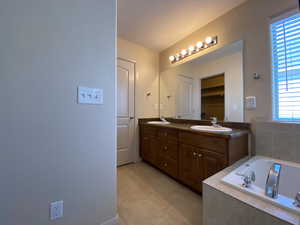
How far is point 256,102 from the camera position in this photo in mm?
1544

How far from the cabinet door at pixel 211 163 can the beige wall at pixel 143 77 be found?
62.0 inches

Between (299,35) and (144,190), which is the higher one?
(299,35)

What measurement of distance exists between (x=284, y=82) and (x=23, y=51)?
7.47 ft

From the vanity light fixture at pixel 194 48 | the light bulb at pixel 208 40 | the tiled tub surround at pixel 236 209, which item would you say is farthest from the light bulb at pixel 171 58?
the tiled tub surround at pixel 236 209

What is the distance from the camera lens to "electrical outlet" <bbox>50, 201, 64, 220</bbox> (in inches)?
34.8

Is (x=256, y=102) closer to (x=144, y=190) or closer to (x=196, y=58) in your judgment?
(x=196, y=58)

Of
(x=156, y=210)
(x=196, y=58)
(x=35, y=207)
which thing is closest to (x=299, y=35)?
(x=196, y=58)

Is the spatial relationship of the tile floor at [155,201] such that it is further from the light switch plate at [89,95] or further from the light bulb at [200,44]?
the light bulb at [200,44]

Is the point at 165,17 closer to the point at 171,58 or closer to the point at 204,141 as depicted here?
the point at 171,58

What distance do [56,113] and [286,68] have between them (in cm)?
219

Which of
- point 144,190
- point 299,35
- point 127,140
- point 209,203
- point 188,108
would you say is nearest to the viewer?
point 209,203

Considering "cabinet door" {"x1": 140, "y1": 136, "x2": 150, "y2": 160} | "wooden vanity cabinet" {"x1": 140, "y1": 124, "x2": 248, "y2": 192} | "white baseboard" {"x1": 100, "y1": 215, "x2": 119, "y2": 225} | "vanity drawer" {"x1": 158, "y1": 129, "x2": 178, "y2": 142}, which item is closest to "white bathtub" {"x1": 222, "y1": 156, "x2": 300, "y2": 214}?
"wooden vanity cabinet" {"x1": 140, "y1": 124, "x2": 248, "y2": 192}

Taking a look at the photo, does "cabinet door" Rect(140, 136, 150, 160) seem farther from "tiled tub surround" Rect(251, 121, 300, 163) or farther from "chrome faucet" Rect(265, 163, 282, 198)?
"chrome faucet" Rect(265, 163, 282, 198)

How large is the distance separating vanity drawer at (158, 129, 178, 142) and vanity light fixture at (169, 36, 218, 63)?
142cm
